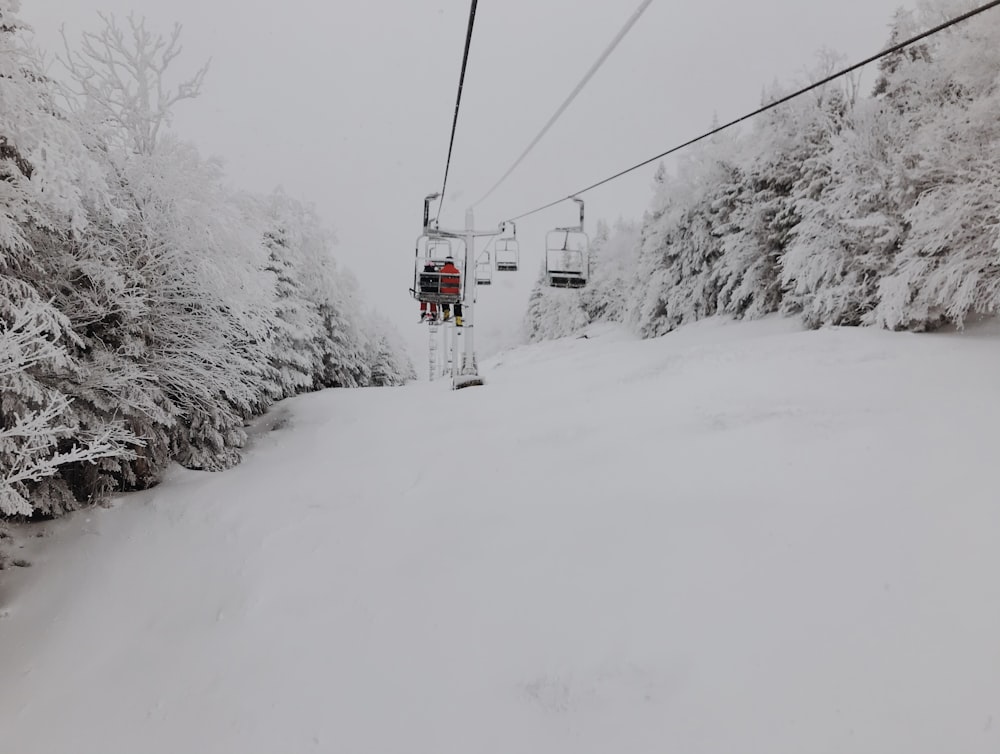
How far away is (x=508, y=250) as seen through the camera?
47.2 feet

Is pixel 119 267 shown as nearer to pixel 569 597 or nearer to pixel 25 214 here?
pixel 25 214

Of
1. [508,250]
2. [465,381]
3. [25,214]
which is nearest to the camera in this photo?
[25,214]

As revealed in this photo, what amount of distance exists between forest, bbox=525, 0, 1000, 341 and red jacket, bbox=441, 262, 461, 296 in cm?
1028

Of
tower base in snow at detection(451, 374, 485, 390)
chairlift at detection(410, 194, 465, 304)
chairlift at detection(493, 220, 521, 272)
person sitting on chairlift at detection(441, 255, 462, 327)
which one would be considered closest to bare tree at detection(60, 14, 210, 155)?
chairlift at detection(410, 194, 465, 304)

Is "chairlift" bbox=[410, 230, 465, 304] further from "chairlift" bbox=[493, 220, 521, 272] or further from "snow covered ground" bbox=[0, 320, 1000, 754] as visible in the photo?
"snow covered ground" bbox=[0, 320, 1000, 754]

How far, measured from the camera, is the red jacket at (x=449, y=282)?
14.8 m

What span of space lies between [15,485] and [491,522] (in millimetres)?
6508

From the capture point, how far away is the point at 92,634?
5.63 metres

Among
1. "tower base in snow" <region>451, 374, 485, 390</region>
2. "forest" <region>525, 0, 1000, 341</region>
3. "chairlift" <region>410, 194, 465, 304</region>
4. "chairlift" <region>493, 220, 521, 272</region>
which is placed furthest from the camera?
"tower base in snow" <region>451, 374, 485, 390</region>

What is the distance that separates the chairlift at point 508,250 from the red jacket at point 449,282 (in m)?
1.32

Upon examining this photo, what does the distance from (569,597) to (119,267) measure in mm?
8291

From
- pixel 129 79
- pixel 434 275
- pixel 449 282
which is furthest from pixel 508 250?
pixel 129 79

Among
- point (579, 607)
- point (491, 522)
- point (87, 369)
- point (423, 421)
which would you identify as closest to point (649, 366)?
point (423, 421)

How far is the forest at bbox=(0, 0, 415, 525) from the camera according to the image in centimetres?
576
